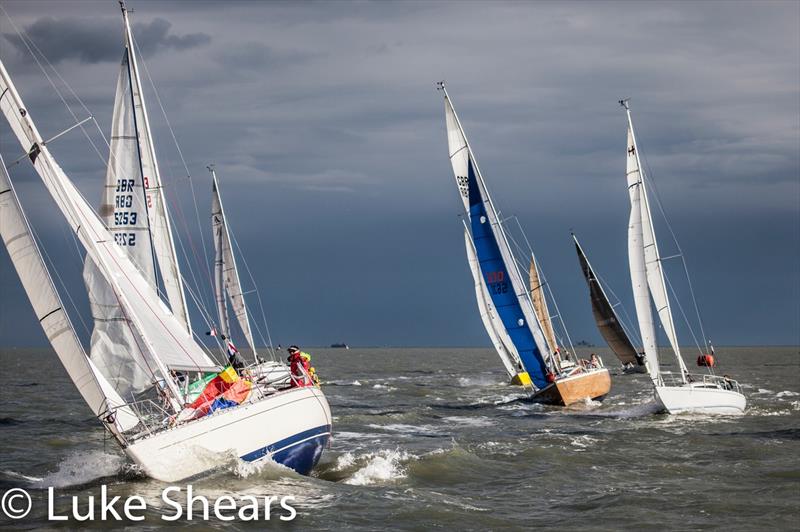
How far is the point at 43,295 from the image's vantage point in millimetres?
20719

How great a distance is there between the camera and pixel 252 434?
68.1ft

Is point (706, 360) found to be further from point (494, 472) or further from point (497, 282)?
point (494, 472)

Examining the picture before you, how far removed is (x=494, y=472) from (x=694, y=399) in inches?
543

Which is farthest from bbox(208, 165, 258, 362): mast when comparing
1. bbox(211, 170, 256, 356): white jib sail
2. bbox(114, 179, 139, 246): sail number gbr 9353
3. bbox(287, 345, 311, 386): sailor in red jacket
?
bbox(287, 345, 311, 386): sailor in red jacket

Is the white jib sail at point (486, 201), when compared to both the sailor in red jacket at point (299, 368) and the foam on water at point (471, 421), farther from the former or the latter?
the sailor in red jacket at point (299, 368)

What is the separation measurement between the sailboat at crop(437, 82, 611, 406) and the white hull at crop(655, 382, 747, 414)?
4857mm

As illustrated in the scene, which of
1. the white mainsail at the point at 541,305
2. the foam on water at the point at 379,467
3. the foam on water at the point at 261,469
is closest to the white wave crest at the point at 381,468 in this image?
the foam on water at the point at 379,467

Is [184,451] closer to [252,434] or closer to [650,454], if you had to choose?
[252,434]

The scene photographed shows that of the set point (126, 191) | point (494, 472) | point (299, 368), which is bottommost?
point (494, 472)

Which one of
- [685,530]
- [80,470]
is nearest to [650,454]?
[685,530]

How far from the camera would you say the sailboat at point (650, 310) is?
1441 inches

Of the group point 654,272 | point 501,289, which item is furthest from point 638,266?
point 501,289

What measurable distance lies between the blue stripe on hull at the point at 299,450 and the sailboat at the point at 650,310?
1766 cm

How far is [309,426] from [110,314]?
8.58 metres
